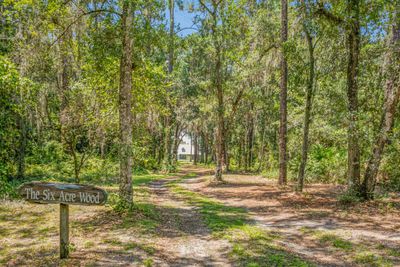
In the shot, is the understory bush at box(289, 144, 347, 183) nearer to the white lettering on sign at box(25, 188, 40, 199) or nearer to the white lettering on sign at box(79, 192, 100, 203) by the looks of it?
the white lettering on sign at box(79, 192, 100, 203)

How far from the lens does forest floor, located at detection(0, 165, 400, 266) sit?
5371 mm

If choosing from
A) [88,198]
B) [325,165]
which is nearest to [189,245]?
[88,198]

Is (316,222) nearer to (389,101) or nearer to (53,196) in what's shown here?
(389,101)

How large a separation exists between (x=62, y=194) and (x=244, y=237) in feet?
12.1

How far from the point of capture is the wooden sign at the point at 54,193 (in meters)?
4.76

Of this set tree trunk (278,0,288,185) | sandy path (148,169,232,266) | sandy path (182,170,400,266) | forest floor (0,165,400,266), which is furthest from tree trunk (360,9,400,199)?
sandy path (148,169,232,266)

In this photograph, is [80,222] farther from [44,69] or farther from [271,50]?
[271,50]

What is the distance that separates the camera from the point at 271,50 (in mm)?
17250

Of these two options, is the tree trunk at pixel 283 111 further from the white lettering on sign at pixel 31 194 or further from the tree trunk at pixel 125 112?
the white lettering on sign at pixel 31 194

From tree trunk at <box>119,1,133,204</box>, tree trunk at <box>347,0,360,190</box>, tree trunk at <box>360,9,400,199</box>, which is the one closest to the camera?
tree trunk at <box>119,1,133,204</box>

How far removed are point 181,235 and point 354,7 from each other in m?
7.72

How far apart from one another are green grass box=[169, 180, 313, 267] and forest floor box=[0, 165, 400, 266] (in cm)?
2

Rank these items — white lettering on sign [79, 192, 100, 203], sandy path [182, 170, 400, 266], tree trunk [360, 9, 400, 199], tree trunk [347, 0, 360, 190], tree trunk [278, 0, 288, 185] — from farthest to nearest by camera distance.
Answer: tree trunk [278, 0, 288, 185] < tree trunk [347, 0, 360, 190] < tree trunk [360, 9, 400, 199] < sandy path [182, 170, 400, 266] < white lettering on sign [79, 192, 100, 203]

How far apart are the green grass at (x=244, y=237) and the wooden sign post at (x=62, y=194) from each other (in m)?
2.46
